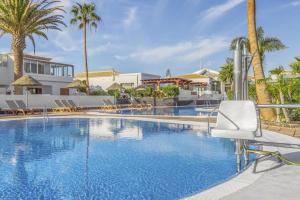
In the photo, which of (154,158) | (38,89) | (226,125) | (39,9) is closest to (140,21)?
(39,9)

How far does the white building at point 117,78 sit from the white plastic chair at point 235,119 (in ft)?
145

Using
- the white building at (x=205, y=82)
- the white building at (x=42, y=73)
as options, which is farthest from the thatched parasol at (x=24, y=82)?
the white building at (x=205, y=82)

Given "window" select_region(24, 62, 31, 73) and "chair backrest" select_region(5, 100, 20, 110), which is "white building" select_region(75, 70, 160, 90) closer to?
"window" select_region(24, 62, 31, 73)

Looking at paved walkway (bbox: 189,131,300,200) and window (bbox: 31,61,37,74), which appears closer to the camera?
paved walkway (bbox: 189,131,300,200)

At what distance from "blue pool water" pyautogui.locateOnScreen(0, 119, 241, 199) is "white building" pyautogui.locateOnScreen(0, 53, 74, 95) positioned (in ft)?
71.7

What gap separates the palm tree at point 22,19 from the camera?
25.1m

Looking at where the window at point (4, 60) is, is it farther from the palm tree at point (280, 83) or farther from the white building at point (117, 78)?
the palm tree at point (280, 83)

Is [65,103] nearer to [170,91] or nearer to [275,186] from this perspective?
[170,91]

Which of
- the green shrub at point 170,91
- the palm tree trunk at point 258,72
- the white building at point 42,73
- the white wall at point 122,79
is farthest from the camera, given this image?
the white wall at point 122,79

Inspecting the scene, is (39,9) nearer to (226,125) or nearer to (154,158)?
(154,158)

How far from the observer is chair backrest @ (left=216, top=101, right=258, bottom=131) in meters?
5.71

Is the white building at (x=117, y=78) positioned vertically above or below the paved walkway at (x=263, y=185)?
above

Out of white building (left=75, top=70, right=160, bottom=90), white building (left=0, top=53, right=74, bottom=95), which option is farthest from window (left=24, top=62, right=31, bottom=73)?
white building (left=75, top=70, right=160, bottom=90)

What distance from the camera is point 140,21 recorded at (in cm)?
2859
